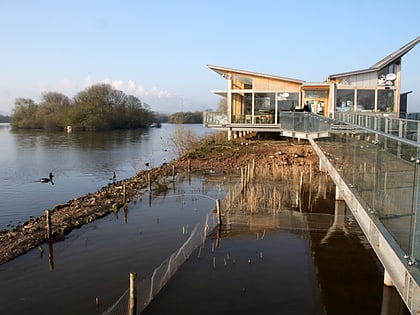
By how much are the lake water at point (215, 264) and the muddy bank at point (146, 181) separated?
514 mm

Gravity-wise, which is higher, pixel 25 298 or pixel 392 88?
pixel 392 88

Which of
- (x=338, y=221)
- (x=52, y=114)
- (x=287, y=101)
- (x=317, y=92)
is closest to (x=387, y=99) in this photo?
(x=317, y=92)

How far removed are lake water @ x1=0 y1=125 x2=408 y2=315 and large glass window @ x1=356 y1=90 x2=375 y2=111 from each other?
14550 millimetres

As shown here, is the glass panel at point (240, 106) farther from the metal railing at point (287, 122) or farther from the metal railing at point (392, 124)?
the metal railing at point (392, 124)

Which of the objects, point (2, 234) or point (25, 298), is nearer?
point (25, 298)

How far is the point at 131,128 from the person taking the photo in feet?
276

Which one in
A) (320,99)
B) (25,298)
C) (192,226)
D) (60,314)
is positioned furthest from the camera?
(320,99)

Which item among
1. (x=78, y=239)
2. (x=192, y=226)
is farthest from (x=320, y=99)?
(x=78, y=239)

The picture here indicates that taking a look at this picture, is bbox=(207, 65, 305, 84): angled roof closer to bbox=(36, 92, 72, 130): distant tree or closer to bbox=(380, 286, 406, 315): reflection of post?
bbox=(380, 286, 406, 315): reflection of post

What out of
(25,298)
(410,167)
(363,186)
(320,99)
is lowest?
(25,298)

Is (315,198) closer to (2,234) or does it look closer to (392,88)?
(2,234)

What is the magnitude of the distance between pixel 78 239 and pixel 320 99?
2290 cm

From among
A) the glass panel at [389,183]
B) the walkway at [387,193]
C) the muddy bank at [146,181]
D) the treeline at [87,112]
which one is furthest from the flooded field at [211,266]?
the treeline at [87,112]

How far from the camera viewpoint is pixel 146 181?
65.8 ft
